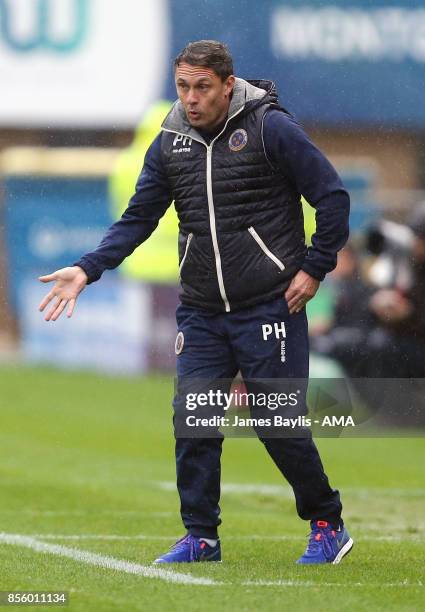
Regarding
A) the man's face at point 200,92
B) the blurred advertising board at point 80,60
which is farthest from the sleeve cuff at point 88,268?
the blurred advertising board at point 80,60

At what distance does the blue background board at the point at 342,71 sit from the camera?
955 inches

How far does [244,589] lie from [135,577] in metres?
0.50

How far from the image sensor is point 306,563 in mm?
6711

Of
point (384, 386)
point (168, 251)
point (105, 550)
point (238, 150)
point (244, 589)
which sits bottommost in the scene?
point (168, 251)

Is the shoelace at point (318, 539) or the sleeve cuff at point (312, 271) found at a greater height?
the sleeve cuff at point (312, 271)

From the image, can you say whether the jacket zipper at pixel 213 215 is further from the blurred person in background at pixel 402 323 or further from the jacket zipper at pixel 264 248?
the blurred person in background at pixel 402 323

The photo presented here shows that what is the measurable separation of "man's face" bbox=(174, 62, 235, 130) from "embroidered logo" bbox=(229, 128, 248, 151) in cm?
11

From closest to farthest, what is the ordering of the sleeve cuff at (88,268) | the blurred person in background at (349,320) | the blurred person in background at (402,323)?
the sleeve cuff at (88,268), the blurred person in background at (402,323), the blurred person in background at (349,320)

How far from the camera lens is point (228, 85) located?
6668 millimetres

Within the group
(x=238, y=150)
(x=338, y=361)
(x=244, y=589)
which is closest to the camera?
(x=244, y=589)

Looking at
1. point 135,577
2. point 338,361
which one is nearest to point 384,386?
point 338,361

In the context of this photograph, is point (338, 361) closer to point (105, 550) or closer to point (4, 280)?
point (105, 550)

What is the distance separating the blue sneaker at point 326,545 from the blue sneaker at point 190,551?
0.39 meters

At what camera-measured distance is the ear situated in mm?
6648
